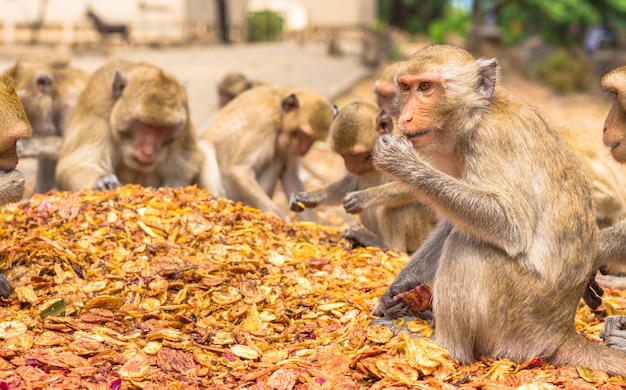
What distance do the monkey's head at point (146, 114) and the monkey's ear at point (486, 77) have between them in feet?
11.1

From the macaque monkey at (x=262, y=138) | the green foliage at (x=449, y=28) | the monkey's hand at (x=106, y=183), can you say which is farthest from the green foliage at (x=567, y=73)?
the monkey's hand at (x=106, y=183)

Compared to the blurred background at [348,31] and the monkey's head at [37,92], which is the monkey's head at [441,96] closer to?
the monkey's head at [37,92]

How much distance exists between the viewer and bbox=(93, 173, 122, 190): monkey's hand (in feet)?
22.5

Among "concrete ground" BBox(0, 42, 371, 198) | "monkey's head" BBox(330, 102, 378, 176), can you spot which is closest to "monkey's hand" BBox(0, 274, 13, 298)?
"monkey's head" BBox(330, 102, 378, 176)

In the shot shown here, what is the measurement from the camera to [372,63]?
875 inches

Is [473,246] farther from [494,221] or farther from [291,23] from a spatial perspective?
[291,23]

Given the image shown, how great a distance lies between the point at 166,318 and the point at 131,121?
277 centimetres

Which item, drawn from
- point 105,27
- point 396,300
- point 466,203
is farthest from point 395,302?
point 105,27

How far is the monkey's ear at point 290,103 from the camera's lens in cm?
766

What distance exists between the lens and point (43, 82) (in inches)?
317

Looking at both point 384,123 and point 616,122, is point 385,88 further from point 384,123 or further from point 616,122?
point 616,122

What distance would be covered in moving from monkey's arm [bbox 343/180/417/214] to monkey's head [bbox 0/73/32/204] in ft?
8.09

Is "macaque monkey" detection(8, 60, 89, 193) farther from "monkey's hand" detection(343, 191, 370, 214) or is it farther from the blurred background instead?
the blurred background

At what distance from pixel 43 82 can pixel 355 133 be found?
11.5ft
